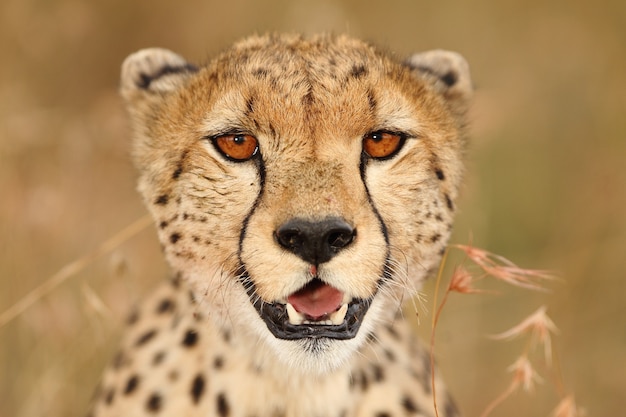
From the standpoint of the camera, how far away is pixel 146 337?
3072 mm

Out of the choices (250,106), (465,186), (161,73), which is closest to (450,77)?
(465,186)

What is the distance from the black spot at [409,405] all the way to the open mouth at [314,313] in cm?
41

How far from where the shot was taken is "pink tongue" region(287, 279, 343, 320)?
251cm

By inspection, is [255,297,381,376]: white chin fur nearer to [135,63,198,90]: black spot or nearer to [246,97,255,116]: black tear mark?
[246,97,255,116]: black tear mark

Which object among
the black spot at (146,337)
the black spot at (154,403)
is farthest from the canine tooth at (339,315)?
the black spot at (146,337)

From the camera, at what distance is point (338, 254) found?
2.40 m

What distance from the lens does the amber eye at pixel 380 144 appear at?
2.70 m

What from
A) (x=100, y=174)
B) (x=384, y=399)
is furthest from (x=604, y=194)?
(x=100, y=174)

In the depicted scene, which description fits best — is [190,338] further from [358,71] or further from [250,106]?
[358,71]

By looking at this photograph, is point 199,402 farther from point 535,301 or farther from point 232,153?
point 535,301

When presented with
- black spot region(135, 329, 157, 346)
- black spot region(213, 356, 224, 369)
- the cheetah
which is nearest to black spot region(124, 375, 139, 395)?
the cheetah

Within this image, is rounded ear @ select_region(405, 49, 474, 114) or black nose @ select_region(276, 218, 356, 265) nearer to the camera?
black nose @ select_region(276, 218, 356, 265)

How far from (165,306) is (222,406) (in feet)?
1.50

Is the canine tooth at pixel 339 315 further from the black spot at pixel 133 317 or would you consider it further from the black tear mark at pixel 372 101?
the black spot at pixel 133 317
